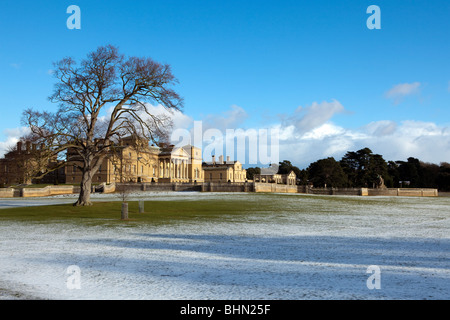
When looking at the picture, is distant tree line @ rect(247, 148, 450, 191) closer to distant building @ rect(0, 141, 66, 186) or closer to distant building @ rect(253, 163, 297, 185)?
distant building @ rect(253, 163, 297, 185)

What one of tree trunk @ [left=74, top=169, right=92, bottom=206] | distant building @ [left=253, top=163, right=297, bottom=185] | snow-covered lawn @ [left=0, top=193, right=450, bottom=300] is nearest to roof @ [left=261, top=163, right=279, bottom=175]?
distant building @ [left=253, top=163, right=297, bottom=185]

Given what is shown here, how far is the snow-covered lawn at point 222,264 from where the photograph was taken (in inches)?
293

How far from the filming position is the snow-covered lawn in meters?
7.43

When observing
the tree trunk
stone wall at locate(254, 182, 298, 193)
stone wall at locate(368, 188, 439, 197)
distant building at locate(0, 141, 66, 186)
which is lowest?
stone wall at locate(368, 188, 439, 197)

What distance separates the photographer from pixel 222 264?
9977 mm

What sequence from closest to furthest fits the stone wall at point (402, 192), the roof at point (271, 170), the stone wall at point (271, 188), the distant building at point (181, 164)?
the stone wall at point (271, 188)
the stone wall at point (402, 192)
the distant building at point (181, 164)
the roof at point (271, 170)

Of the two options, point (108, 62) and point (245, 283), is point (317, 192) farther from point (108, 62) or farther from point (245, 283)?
point (245, 283)

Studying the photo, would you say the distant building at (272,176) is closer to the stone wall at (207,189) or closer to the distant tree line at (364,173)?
the distant tree line at (364,173)

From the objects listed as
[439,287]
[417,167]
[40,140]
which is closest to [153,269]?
[439,287]

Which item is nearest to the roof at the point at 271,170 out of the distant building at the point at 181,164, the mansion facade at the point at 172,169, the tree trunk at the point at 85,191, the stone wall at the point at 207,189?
the mansion facade at the point at 172,169

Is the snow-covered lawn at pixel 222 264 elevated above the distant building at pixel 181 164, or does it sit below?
below

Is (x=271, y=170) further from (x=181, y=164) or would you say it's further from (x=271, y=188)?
(x=271, y=188)
